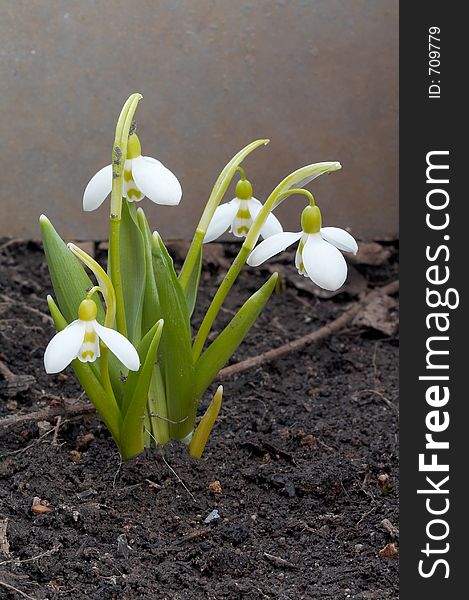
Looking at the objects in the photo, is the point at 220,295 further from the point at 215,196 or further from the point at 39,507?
the point at 39,507

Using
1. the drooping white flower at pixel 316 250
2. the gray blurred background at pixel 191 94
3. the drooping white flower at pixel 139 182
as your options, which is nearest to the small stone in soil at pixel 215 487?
the drooping white flower at pixel 316 250

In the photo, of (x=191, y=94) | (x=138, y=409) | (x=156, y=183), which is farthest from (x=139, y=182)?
(x=191, y=94)

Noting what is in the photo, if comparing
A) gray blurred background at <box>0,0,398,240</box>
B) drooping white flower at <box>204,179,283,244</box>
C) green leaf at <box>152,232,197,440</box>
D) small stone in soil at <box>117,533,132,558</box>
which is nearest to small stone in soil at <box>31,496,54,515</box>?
small stone in soil at <box>117,533,132,558</box>

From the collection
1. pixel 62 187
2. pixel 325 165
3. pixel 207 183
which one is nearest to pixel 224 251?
pixel 207 183

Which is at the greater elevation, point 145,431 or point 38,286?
point 38,286

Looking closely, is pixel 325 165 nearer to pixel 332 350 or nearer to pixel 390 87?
pixel 332 350

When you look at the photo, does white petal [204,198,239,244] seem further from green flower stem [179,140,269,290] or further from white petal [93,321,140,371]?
white petal [93,321,140,371]

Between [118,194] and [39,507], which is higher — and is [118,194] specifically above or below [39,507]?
above
